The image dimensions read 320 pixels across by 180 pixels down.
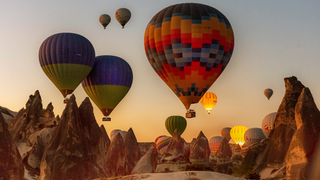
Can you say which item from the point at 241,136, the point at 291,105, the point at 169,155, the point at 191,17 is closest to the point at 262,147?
the point at 291,105

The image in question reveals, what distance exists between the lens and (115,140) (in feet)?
141

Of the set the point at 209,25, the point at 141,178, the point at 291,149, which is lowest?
the point at 141,178

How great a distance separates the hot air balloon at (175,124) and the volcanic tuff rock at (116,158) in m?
17.1

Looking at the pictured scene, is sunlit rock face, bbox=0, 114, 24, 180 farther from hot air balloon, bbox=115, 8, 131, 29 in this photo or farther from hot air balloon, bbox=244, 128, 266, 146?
hot air balloon, bbox=244, 128, 266, 146

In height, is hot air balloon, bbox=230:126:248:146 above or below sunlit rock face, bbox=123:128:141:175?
above

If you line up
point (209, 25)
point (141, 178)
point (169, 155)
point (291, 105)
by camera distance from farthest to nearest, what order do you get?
point (169, 155) < point (209, 25) < point (291, 105) < point (141, 178)

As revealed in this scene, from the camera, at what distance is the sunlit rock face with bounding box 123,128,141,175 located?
1708 inches

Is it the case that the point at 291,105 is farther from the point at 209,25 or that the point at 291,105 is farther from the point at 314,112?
the point at 209,25

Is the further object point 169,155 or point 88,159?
point 169,155

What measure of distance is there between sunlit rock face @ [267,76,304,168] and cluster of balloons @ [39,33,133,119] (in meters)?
18.7

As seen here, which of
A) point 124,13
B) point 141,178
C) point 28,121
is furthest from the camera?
point 124,13

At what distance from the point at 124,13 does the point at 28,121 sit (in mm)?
14882

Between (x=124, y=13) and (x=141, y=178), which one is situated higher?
(x=124, y=13)

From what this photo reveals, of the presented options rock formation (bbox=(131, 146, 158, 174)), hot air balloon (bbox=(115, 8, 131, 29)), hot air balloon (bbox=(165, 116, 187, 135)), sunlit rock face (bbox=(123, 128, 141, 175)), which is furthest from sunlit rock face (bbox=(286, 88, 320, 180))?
hot air balloon (bbox=(165, 116, 187, 135))
